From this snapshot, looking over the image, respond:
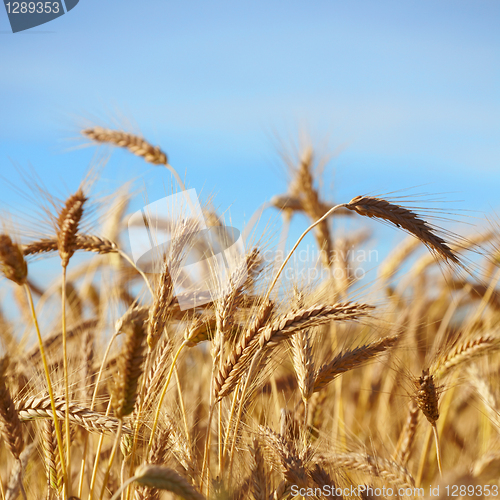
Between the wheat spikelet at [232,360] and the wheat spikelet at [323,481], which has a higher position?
the wheat spikelet at [232,360]


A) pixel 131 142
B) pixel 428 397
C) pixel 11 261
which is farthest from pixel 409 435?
pixel 131 142

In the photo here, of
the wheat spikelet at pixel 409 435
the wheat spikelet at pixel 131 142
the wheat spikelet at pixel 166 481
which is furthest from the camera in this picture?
the wheat spikelet at pixel 131 142

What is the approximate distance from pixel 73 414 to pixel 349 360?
1058mm

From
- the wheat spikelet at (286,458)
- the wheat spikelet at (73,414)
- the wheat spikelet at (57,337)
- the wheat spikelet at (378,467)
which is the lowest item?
the wheat spikelet at (378,467)

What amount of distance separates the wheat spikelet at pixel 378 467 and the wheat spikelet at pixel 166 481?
37.8 inches

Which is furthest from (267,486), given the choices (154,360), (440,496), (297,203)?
(297,203)

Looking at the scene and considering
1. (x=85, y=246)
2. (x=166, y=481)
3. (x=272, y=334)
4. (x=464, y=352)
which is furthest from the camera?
(x=85, y=246)

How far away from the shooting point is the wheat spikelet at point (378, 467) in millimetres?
1590

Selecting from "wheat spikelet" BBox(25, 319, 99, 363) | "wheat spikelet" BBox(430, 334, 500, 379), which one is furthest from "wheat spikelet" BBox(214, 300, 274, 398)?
"wheat spikelet" BBox(25, 319, 99, 363)

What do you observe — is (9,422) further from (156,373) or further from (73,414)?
(156,373)

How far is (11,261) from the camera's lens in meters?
1.29

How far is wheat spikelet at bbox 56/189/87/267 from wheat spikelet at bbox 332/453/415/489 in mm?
1377

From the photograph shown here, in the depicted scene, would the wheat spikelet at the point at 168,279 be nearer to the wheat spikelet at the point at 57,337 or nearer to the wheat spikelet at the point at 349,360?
the wheat spikelet at the point at 349,360

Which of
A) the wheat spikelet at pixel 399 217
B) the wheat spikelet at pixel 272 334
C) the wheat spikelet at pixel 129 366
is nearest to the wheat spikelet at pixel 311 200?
the wheat spikelet at pixel 399 217
